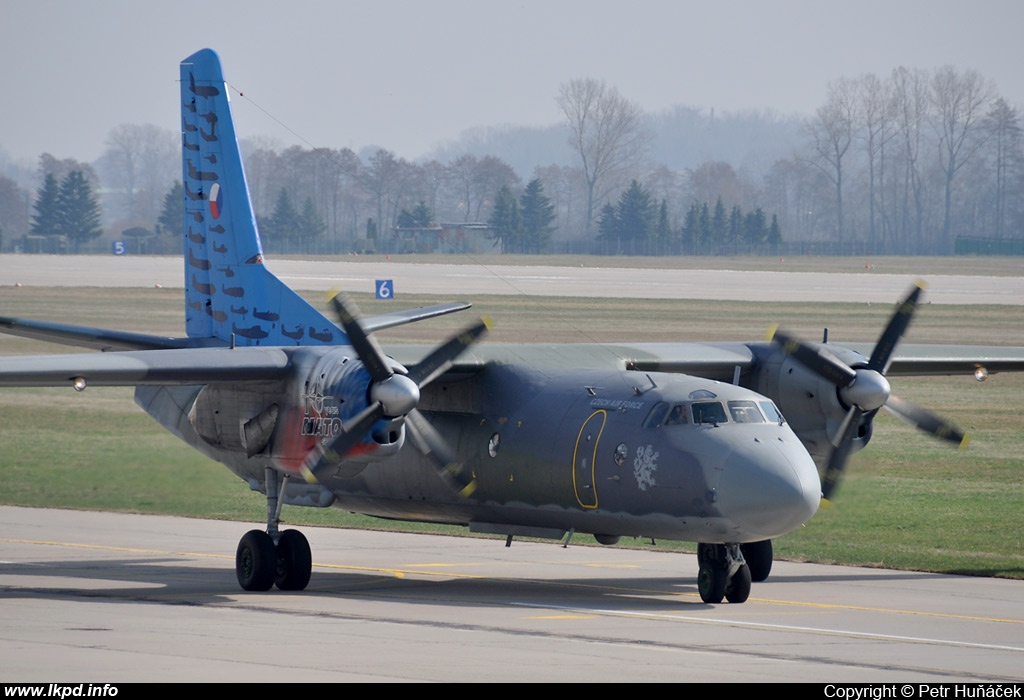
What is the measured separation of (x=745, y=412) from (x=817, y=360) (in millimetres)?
2357

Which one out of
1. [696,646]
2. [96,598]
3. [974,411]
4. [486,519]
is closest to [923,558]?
[486,519]

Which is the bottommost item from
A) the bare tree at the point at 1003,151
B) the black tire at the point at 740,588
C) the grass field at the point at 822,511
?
the grass field at the point at 822,511

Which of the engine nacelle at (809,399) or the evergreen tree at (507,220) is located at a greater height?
the evergreen tree at (507,220)

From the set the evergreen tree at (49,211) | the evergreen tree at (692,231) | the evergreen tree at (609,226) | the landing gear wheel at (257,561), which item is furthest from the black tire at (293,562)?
the evergreen tree at (49,211)

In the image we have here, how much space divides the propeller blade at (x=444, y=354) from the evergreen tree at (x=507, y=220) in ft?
232

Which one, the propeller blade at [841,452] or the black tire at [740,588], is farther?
the propeller blade at [841,452]

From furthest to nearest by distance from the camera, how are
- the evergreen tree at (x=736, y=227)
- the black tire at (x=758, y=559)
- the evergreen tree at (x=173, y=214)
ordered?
the evergreen tree at (x=736, y=227) < the evergreen tree at (x=173, y=214) < the black tire at (x=758, y=559)

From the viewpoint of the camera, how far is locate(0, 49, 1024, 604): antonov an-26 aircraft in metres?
17.4

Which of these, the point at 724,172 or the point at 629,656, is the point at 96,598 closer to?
the point at 629,656

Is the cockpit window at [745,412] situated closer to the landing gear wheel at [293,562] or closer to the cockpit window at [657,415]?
the cockpit window at [657,415]

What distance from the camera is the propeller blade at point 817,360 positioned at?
63.8 ft

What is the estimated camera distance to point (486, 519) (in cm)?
2009

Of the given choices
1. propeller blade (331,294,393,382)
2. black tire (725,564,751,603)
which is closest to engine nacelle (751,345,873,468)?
black tire (725,564,751,603)

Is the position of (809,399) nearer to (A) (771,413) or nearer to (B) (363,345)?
(A) (771,413)
